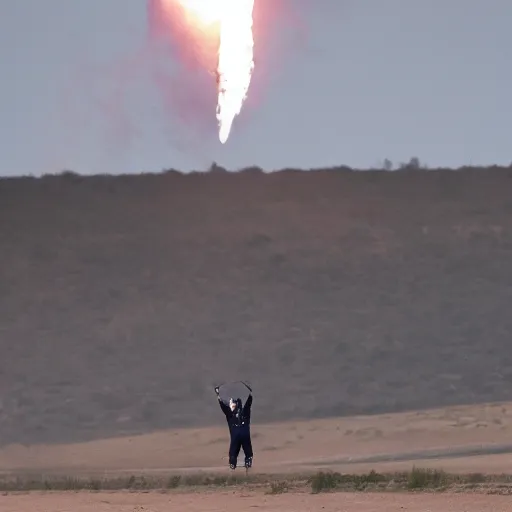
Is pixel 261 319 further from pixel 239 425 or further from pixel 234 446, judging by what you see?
pixel 239 425

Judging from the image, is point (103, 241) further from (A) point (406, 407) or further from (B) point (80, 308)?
(A) point (406, 407)

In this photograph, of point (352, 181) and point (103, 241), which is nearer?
point (103, 241)

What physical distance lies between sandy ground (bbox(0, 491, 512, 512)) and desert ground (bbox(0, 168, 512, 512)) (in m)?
3.73

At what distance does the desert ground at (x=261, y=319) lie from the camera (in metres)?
30.3

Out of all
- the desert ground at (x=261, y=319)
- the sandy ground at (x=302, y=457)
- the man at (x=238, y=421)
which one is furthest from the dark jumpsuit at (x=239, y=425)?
the desert ground at (x=261, y=319)

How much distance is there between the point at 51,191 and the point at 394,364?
56.3ft

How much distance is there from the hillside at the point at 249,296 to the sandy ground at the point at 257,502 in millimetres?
13913

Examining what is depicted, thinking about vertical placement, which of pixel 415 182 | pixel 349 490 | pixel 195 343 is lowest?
pixel 349 490

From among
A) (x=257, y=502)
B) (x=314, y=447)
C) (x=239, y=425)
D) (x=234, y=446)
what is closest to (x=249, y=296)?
(x=314, y=447)

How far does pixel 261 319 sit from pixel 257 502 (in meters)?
22.4

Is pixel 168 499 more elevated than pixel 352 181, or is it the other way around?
pixel 352 181

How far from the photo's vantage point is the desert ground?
99.6 ft

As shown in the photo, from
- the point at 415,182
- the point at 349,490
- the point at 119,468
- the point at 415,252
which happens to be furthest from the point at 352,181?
the point at 349,490

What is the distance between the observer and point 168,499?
18750mm
